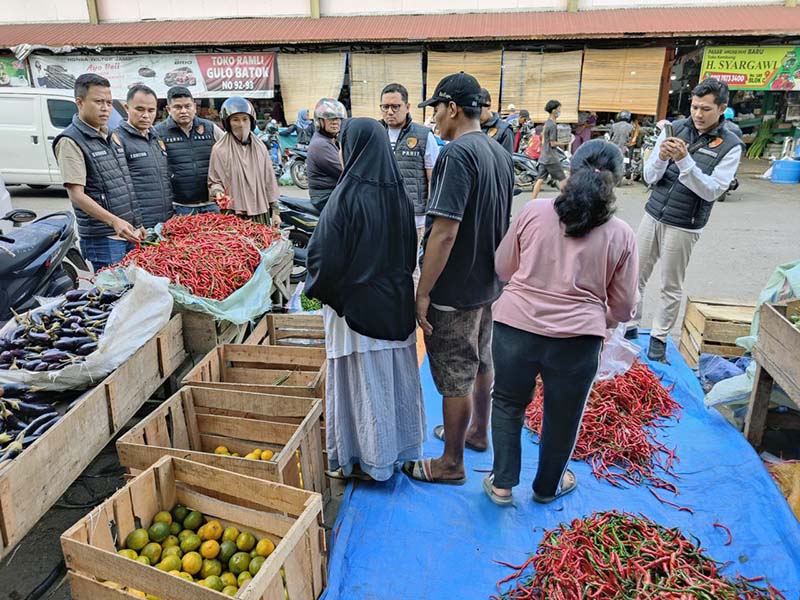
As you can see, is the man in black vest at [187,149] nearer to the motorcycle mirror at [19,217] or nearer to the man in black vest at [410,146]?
the man in black vest at [410,146]

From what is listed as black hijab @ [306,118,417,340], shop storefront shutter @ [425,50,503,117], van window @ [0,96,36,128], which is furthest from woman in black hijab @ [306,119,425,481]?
shop storefront shutter @ [425,50,503,117]

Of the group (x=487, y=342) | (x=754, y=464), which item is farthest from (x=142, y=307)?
(x=754, y=464)

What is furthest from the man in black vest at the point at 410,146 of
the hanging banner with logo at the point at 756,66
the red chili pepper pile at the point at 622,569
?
the hanging banner with logo at the point at 756,66

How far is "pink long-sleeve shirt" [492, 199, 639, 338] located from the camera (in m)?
2.23

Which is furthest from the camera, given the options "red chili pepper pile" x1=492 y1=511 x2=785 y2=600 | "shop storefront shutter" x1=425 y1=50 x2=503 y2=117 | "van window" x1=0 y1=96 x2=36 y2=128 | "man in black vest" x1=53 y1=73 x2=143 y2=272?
"shop storefront shutter" x1=425 y1=50 x2=503 y2=117

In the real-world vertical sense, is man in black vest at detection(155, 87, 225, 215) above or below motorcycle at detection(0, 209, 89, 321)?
above

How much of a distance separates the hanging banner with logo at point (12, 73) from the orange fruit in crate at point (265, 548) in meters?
18.1

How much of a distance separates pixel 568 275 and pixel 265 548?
1.66 meters

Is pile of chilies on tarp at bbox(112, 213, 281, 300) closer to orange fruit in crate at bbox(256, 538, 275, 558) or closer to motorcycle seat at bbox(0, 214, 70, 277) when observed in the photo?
motorcycle seat at bbox(0, 214, 70, 277)

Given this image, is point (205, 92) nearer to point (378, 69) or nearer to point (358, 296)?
point (378, 69)

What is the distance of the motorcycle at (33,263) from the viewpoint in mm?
4254

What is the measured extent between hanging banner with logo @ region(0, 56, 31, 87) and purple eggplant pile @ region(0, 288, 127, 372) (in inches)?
645

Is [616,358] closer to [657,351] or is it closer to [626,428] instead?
[626,428]

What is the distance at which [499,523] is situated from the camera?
104 inches
